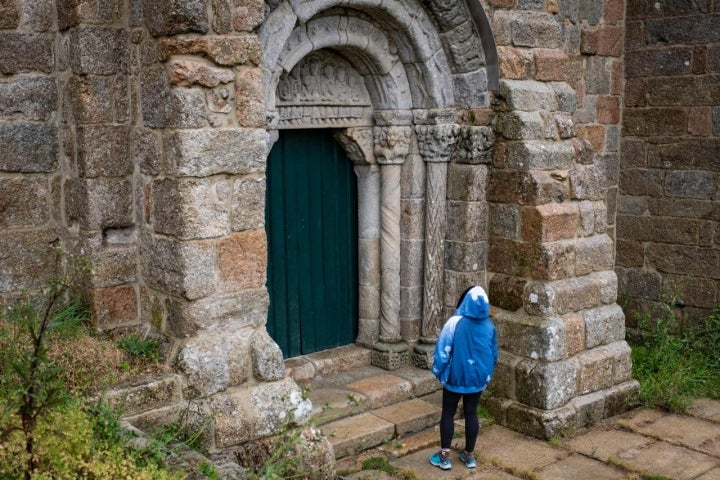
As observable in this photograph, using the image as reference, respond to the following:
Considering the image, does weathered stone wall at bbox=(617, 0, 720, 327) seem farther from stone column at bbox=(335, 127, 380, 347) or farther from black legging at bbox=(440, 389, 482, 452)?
black legging at bbox=(440, 389, 482, 452)


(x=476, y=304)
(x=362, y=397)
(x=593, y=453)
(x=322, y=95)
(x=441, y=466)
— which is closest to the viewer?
(x=476, y=304)

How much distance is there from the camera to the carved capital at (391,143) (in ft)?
19.7

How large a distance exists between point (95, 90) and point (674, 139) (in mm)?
5276

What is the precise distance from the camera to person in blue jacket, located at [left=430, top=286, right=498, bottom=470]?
193 inches

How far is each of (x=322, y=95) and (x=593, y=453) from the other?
3.12m

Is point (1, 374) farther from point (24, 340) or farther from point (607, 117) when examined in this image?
point (607, 117)

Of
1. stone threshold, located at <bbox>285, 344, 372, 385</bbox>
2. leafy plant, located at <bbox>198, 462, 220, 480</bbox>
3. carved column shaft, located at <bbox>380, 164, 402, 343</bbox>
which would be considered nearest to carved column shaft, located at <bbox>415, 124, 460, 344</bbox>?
carved column shaft, located at <bbox>380, 164, 402, 343</bbox>

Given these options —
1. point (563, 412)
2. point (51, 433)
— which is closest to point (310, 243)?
point (563, 412)

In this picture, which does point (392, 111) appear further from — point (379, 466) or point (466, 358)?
point (379, 466)

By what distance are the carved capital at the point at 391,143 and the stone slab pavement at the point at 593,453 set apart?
2025 mm

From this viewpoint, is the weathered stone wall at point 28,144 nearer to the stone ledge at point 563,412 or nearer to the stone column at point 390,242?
the stone column at point 390,242

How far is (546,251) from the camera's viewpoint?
5695 millimetres

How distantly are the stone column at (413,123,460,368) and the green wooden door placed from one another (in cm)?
58

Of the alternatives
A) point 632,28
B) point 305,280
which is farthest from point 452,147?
point 632,28
